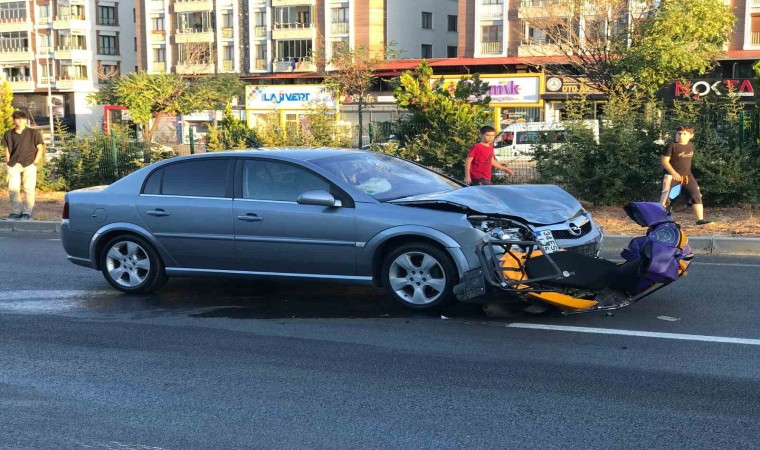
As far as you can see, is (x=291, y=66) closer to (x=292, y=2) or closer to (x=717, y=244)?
(x=292, y=2)

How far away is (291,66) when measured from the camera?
2731 inches

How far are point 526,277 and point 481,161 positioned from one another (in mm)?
5860

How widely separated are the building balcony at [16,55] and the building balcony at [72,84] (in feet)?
13.9

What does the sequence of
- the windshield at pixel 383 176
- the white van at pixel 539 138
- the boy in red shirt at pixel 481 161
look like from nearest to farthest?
1. the windshield at pixel 383 176
2. the boy in red shirt at pixel 481 161
3. the white van at pixel 539 138

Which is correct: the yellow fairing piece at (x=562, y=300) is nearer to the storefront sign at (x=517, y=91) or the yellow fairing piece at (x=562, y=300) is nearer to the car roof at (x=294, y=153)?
the car roof at (x=294, y=153)

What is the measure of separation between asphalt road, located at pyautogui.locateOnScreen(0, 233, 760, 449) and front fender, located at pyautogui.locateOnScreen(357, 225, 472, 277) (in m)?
0.44

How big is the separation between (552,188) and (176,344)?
12.4 ft

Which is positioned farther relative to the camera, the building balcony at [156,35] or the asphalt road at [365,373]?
the building balcony at [156,35]

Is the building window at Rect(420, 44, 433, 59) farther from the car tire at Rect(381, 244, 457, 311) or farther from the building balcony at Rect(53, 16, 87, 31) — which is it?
the car tire at Rect(381, 244, 457, 311)

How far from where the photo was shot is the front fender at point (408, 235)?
7465 millimetres

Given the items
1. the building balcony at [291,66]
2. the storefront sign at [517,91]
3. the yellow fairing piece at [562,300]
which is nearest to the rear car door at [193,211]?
the yellow fairing piece at [562,300]

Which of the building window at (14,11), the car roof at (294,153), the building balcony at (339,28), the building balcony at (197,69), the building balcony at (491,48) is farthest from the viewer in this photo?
the building window at (14,11)

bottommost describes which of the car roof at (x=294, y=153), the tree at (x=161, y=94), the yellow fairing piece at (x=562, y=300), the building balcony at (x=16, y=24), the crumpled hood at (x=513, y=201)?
the yellow fairing piece at (x=562, y=300)

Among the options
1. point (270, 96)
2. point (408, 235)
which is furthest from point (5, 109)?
point (408, 235)
